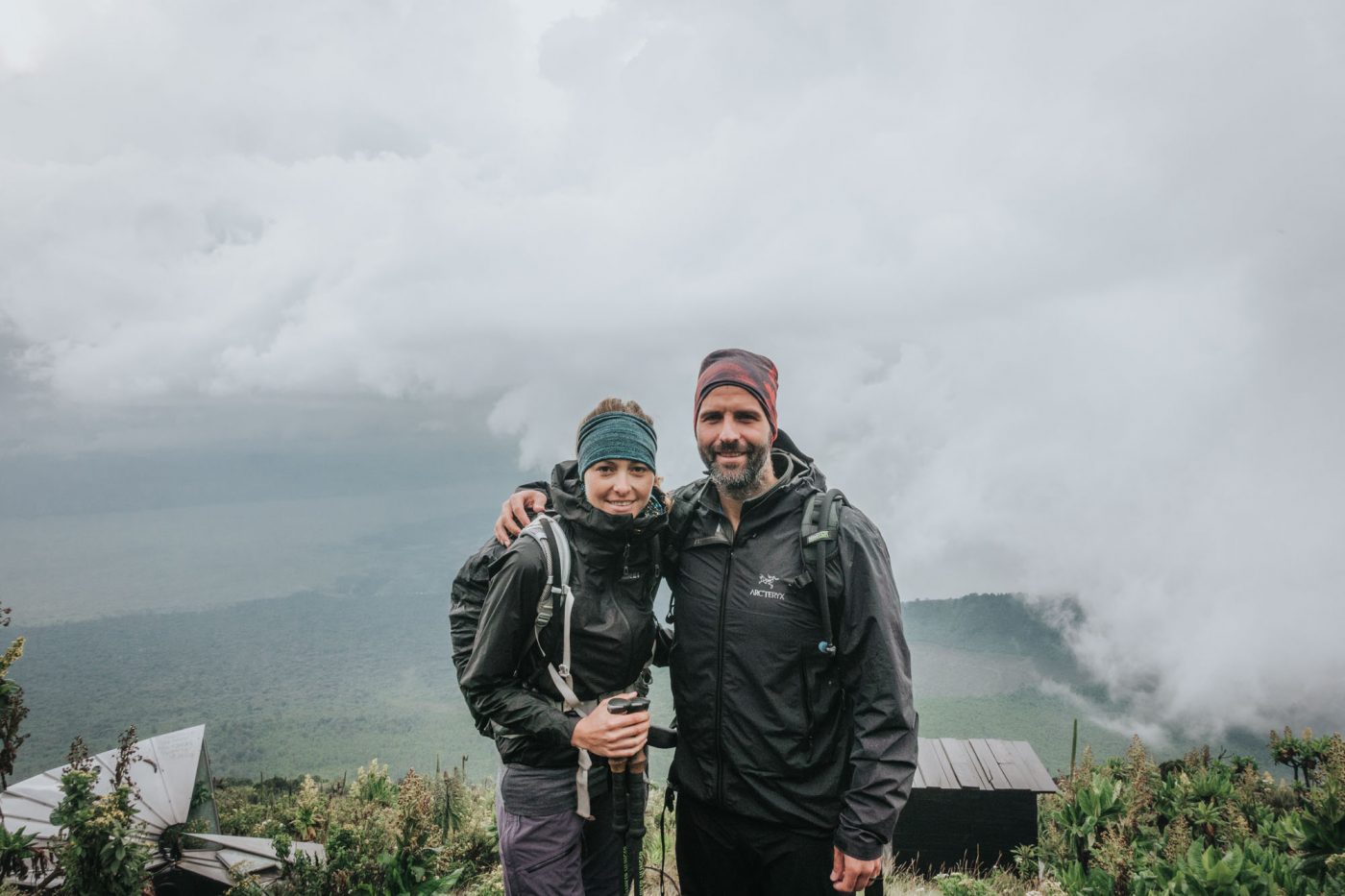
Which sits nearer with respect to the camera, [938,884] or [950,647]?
[938,884]

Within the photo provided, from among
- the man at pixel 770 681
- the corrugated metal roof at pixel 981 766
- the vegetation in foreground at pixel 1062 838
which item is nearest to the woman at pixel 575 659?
the man at pixel 770 681

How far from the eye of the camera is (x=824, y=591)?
3.14 meters

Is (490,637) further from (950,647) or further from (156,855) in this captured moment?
(950,647)

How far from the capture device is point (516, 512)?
12.1ft

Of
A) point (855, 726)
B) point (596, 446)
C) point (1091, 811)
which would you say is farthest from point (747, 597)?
point (1091, 811)

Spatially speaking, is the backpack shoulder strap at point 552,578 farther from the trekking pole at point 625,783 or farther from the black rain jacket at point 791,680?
the black rain jacket at point 791,680

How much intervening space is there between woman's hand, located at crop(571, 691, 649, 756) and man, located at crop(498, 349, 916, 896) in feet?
1.63

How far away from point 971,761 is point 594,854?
7.34 metres

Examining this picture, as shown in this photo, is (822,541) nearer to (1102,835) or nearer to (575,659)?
(575,659)

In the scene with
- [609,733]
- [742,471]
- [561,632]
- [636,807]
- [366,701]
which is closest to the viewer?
[609,733]

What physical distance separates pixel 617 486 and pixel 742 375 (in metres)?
0.89

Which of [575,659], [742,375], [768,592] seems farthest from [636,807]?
[742,375]

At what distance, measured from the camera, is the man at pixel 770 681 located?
121 inches

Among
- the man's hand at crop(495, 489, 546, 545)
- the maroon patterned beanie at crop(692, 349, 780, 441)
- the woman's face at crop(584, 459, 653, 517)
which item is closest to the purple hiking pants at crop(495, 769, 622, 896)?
the man's hand at crop(495, 489, 546, 545)
